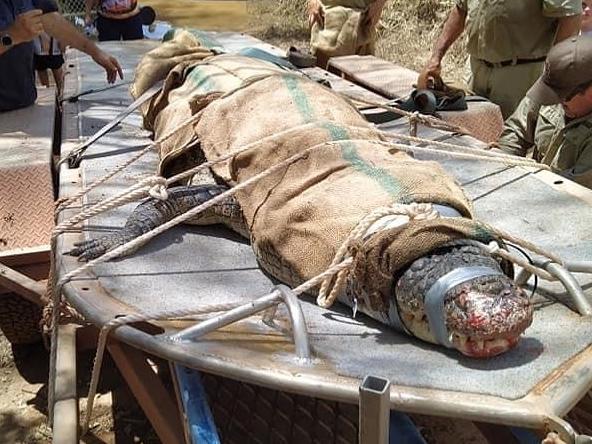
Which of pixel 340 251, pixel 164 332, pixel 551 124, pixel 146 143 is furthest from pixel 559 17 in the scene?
pixel 164 332

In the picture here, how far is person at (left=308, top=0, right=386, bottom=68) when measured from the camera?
6.31 meters

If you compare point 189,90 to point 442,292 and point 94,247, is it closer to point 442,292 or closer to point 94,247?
point 94,247

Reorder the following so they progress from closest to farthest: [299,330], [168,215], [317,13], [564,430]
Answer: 1. [564,430]
2. [299,330]
3. [168,215]
4. [317,13]

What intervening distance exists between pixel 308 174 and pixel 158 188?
0.61 m

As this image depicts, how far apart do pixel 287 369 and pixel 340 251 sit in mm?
444

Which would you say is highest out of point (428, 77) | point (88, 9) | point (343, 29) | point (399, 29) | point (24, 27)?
point (24, 27)

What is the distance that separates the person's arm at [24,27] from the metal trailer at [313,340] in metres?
0.92

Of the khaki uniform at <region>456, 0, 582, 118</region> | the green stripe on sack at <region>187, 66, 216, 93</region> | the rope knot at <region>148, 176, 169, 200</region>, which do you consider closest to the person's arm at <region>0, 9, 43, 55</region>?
the green stripe on sack at <region>187, 66, 216, 93</region>

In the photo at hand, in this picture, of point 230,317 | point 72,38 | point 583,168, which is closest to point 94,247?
point 230,317

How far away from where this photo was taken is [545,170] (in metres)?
3.16

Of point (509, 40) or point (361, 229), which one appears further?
point (509, 40)

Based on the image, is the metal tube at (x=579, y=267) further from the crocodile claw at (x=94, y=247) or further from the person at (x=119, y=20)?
the person at (x=119, y=20)

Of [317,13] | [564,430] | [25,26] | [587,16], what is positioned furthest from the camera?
[317,13]

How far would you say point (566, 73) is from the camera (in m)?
3.07
